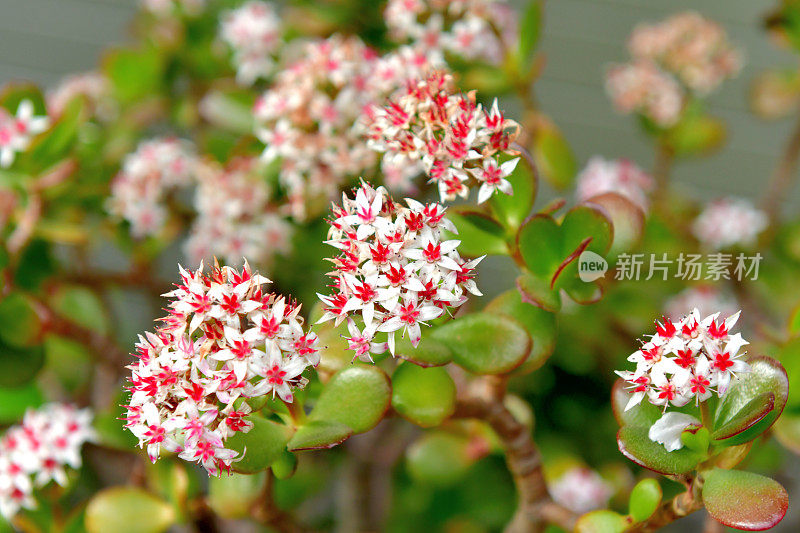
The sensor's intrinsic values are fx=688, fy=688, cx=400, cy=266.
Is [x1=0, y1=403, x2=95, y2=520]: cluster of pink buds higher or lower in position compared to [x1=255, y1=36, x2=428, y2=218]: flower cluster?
lower

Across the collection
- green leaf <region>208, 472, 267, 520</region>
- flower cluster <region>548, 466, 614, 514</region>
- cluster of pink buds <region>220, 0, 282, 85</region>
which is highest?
cluster of pink buds <region>220, 0, 282, 85</region>

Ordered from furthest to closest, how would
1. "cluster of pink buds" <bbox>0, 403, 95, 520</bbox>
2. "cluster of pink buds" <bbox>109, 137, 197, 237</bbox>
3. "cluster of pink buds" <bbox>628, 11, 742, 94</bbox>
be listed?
"cluster of pink buds" <bbox>628, 11, 742, 94</bbox> < "cluster of pink buds" <bbox>109, 137, 197, 237</bbox> < "cluster of pink buds" <bbox>0, 403, 95, 520</bbox>

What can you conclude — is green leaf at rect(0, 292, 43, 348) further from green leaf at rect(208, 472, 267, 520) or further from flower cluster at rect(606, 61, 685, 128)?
flower cluster at rect(606, 61, 685, 128)

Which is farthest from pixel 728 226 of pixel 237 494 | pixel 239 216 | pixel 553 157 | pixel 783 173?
pixel 237 494

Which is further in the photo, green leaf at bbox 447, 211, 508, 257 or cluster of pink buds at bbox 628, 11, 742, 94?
cluster of pink buds at bbox 628, 11, 742, 94

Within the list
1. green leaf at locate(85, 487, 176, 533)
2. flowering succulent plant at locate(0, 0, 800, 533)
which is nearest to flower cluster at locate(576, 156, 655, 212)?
flowering succulent plant at locate(0, 0, 800, 533)

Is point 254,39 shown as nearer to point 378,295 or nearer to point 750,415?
point 378,295
